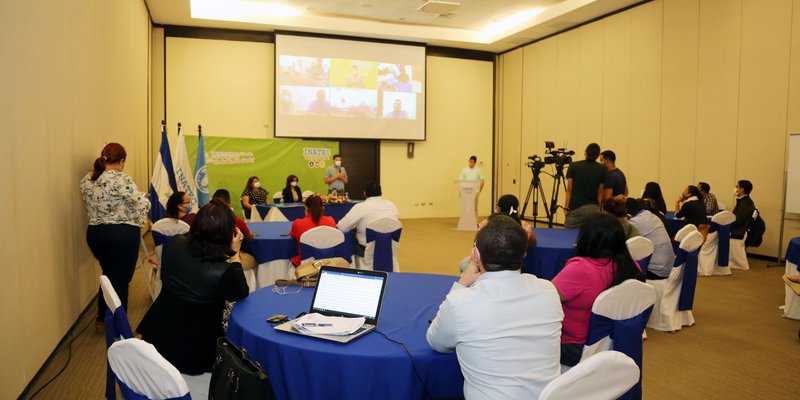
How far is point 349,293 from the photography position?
246cm

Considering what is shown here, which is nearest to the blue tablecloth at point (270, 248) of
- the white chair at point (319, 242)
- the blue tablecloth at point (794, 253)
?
the white chair at point (319, 242)

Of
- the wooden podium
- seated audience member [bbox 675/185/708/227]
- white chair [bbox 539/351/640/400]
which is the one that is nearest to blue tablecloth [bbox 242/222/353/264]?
white chair [bbox 539/351/640/400]

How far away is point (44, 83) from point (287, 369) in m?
2.92

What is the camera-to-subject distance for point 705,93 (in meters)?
9.24

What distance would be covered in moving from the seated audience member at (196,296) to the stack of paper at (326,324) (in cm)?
47

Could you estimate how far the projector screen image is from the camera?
40.2 feet

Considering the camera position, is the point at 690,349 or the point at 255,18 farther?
the point at 255,18

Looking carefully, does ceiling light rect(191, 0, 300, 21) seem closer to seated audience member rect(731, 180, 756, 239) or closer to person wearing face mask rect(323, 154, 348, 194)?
person wearing face mask rect(323, 154, 348, 194)

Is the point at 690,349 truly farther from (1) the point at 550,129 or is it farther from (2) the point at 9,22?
(1) the point at 550,129

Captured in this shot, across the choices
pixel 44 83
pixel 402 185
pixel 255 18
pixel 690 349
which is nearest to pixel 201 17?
pixel 255 18

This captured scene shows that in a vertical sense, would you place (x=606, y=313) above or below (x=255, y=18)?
below

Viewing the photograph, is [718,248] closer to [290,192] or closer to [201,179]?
[290,192]

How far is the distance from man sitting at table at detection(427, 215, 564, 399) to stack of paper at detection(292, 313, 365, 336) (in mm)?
433

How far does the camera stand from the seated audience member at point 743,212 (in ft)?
25.1
